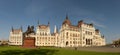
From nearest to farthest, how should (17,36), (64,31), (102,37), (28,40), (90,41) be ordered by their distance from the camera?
(28,40) < (64,31) < (90,41) < (17,36) < (102,37)

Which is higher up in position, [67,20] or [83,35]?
[67,20]

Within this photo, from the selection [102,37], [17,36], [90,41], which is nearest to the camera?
[90,41]

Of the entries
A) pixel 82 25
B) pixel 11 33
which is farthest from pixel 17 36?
pixel 82 25

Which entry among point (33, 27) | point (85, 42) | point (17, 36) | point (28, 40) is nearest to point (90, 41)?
point (85, 42)

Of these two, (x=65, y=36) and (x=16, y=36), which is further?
(x=16, y=36)

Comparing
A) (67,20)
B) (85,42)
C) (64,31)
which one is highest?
(67,20)

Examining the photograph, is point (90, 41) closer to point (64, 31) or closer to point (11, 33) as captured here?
point (64, 31)

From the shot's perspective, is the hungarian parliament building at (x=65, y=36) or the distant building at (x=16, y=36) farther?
the distant building at (x=16, y=36)

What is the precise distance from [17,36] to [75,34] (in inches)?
1824

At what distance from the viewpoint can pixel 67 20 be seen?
125812mm

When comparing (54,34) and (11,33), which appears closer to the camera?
(54,34)

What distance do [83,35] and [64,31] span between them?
560 inches

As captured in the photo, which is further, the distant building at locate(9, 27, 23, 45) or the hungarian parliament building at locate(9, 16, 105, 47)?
the distant building at locate(9, 27, 23, 45)

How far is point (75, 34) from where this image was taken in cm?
11869
